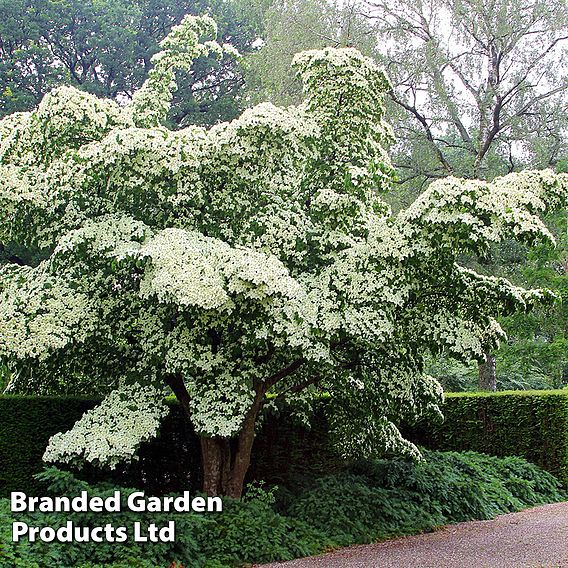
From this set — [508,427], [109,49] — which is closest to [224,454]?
[508,427]

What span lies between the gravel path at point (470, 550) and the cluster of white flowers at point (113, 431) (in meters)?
1.59

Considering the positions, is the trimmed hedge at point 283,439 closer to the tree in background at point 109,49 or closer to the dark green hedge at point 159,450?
the dark green hedge at point 159,450

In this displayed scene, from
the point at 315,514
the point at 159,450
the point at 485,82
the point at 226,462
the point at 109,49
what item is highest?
the point at 109,49

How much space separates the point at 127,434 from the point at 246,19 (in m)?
20.0

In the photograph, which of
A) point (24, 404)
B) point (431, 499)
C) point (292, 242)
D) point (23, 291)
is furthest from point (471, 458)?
point (23, 291)

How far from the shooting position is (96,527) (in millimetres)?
6094

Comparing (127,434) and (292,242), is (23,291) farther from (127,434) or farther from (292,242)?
(292,242)

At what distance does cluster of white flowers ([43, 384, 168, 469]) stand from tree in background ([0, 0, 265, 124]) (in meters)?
14.8

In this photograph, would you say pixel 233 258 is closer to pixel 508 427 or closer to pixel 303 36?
pixel 508 427

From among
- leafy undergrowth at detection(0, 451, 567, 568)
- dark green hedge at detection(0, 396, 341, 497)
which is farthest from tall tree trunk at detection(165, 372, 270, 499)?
dark green hedge at detection(0, 396, 341, 497)

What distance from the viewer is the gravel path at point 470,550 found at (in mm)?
6504

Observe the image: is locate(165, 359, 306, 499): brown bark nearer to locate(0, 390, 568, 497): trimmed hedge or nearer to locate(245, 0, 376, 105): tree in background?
locate(0, 390, 568, 497): trimmed hedge

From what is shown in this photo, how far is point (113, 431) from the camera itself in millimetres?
6633

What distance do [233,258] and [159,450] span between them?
4095 mm
